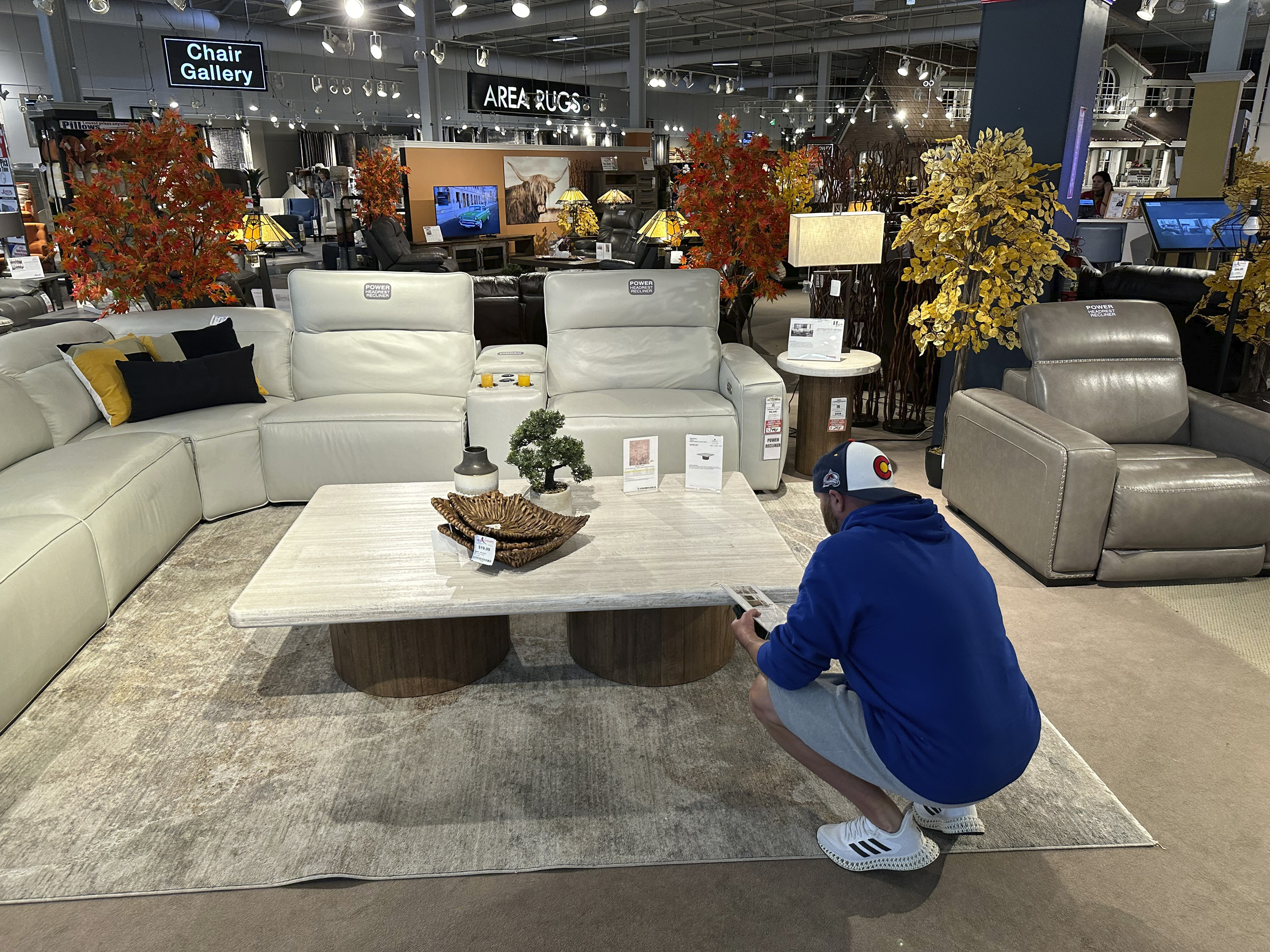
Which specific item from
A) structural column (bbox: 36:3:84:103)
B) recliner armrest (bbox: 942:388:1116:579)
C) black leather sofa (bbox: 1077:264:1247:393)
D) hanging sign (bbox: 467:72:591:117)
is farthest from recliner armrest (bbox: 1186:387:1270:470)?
structural column (bbox: 36:3:84:103)

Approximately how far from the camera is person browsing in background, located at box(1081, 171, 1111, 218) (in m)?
10.2

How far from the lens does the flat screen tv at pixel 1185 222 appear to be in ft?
17.6

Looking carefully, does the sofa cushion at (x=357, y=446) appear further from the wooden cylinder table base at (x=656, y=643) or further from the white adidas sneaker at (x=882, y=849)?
the white adidas sneaker at (x=882, y=849)

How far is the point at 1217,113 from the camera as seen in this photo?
8984 mm

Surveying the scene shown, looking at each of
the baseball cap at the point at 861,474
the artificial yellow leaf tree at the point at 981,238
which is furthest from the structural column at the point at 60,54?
the baseball cap at the point at 861,474

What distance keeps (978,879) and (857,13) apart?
31.7ft

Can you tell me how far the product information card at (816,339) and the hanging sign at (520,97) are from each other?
7893mm

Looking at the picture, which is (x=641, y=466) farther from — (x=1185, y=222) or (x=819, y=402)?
(x=1185, y=222)

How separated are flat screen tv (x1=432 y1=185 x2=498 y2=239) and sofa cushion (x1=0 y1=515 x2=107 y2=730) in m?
8.09

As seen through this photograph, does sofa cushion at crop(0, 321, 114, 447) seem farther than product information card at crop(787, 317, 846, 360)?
No

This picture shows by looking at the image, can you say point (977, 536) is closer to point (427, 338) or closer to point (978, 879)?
point (978, 879)

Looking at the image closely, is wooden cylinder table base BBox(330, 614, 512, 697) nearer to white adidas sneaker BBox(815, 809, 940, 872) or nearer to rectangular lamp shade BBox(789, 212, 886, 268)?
white adidas sneaker BBox(815, 809, 940, 872)

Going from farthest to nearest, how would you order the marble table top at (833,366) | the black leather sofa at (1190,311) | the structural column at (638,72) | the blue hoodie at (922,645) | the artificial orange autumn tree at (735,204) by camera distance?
the structural column at (638,72) → the artificial orange autumn tree at (735,204) → the black leather sofa at (1190,311) → the marble table top at (833,366) → the blue hoodie at (922,645)

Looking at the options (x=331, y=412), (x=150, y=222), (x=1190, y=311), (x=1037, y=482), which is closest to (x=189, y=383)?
(x=331, y=412)
